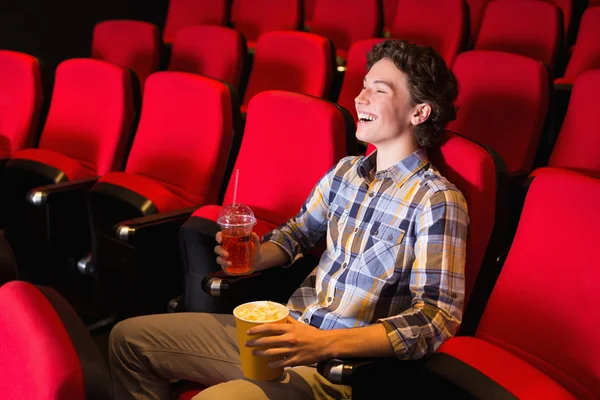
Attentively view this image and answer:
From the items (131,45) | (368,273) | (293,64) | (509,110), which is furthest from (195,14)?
(368,273)

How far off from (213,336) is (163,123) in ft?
1.91

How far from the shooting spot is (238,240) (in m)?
0.79

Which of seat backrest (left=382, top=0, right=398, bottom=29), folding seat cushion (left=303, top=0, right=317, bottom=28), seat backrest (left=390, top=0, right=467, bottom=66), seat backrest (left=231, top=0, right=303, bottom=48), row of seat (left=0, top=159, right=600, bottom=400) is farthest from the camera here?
folding seat cushion (left=303, top=0, right=317, bottom=28)

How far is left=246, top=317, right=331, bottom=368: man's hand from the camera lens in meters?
0.64

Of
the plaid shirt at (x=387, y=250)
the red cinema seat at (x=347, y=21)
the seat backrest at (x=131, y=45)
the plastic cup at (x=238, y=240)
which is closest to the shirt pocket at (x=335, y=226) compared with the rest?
the plaid shirt at (x=387, y=250)

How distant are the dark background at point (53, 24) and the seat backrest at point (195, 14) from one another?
312 mm

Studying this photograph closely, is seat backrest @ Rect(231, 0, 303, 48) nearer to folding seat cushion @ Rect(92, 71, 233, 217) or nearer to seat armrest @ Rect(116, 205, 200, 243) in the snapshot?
folding seat cushion @ Rect(92, 71, 233, 217)

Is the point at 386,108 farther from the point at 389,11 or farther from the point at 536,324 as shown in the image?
the point at 389,11

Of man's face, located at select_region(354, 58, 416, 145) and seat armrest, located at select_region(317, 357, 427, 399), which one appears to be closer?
seat armrest, located at select_region(317, 357, 427, 399)

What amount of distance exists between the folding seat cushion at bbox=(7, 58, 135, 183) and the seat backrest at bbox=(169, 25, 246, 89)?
1.18ft

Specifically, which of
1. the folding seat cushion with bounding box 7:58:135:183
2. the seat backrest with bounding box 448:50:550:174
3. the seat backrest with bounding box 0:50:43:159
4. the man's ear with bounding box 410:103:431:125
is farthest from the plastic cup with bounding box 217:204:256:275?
the seat backrest with bounding box 0:50:43:159

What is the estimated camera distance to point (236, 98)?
3.95 ft

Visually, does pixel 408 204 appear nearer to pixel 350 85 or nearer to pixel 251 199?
pixel 251 199

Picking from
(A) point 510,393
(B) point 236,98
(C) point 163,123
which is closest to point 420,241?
(A) point 510,393
